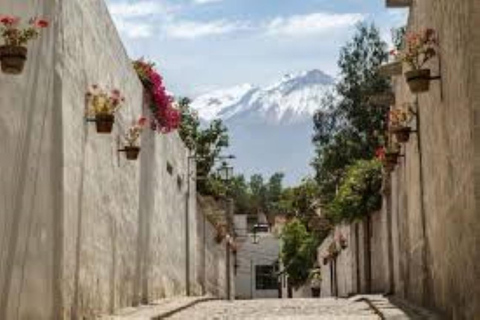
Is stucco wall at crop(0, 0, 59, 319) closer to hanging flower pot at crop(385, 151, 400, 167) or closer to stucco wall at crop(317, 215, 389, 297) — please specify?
hanging flower pot at crop(385, 151, 400, 167)

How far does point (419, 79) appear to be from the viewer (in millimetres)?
10461

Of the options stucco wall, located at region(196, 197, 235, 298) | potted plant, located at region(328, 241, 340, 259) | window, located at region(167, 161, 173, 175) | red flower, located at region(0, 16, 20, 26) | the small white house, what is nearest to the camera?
red flower, located at region(0, 16, 20, 26)

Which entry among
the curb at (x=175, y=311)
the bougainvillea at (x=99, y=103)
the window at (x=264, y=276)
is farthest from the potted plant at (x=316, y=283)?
the bougainvillea at (x=99, y=103)

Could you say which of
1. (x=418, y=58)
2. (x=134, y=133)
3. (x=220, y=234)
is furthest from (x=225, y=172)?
(x=418, y=58)

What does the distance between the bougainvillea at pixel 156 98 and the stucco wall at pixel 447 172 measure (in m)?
5.59

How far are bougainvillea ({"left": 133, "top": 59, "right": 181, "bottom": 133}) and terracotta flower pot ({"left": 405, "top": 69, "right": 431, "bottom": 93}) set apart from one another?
863cm

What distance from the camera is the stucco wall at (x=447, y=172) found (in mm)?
7883

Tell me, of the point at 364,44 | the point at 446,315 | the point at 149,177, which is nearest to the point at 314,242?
the point at 364,44

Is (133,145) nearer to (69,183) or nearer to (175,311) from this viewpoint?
(175,311)

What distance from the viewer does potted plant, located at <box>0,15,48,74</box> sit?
25.3 feet

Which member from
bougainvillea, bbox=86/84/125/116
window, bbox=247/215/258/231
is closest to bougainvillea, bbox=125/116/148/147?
bougainvillea, bbox=86/84/125/116

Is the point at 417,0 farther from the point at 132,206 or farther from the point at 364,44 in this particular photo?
the point at 364,44

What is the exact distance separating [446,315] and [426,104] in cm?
313

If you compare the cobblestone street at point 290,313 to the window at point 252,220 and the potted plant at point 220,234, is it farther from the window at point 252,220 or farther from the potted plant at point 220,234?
the window at point 252,220
